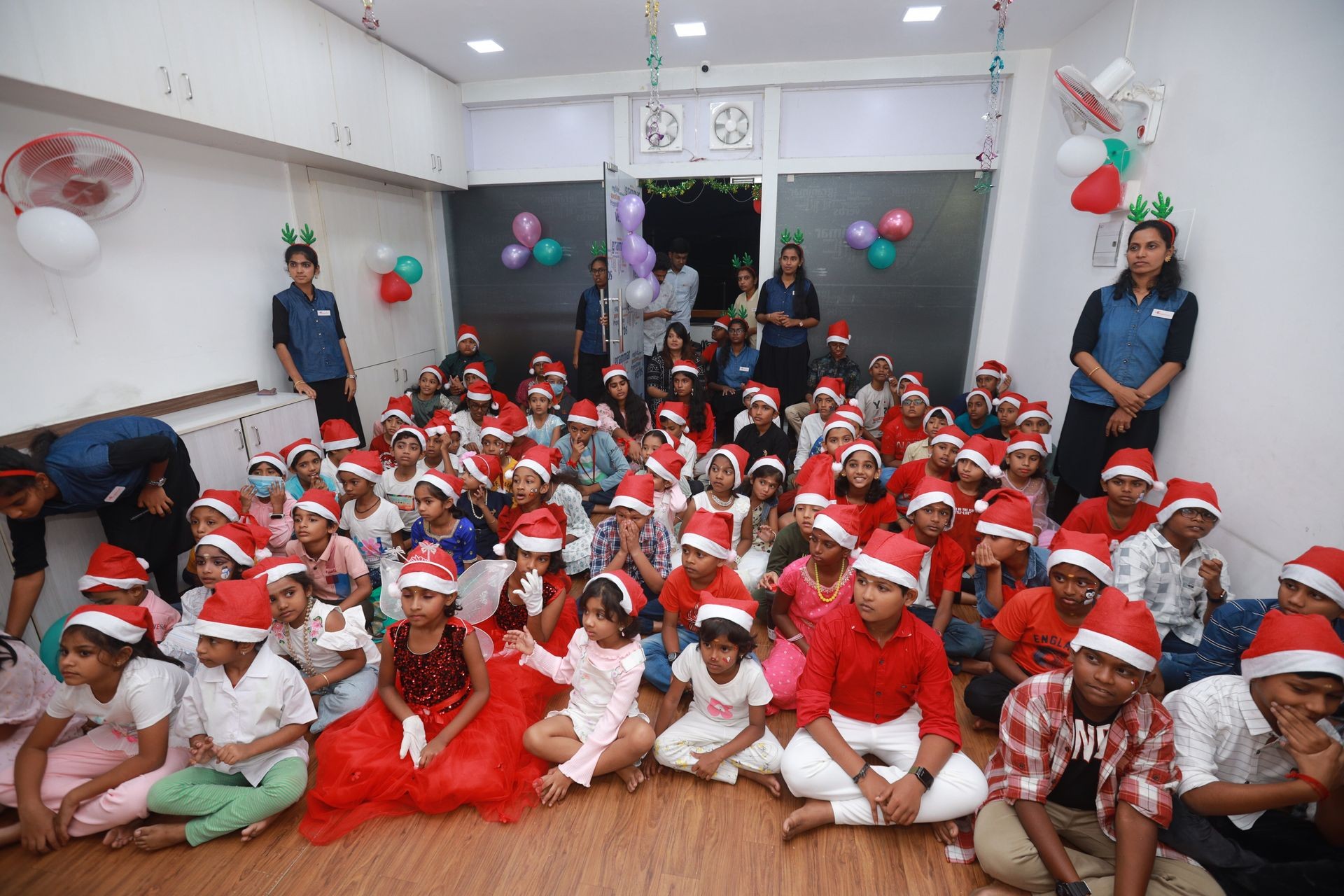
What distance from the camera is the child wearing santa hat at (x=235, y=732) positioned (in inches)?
73.7

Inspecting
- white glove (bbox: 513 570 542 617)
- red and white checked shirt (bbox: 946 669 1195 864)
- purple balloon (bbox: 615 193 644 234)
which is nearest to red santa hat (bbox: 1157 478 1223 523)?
red and white checked shirt (bbox: 946 669 1195 864)

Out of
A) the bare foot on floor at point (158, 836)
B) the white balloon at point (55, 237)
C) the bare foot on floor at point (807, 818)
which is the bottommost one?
the bare foot on floor at point (158, 836)

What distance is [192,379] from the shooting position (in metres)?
3.91

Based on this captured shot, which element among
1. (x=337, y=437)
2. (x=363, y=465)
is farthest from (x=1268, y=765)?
(x=337, y=437)

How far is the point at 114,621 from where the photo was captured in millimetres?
1805

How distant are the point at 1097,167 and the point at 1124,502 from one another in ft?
7.42

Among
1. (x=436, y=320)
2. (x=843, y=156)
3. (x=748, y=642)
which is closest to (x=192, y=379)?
(x=436, y=320)

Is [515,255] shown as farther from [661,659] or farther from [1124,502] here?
[1124,502]

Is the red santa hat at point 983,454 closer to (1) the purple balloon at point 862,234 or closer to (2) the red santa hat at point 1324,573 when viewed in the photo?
(2) the red santa hat at point 1324,573

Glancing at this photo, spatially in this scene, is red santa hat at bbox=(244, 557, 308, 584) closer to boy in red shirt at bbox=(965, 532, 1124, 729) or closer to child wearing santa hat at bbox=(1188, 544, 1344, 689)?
boy in red shirt at bbox=(965, 532, 1124, 729)

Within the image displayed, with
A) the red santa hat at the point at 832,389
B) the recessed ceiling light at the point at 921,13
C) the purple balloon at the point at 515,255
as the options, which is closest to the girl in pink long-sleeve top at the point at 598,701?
the red santa hat at the point at 832,389

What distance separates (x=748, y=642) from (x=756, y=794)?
54cm

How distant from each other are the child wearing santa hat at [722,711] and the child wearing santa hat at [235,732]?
117 centimetres

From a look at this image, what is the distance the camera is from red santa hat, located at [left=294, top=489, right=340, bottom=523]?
2.64 meters
